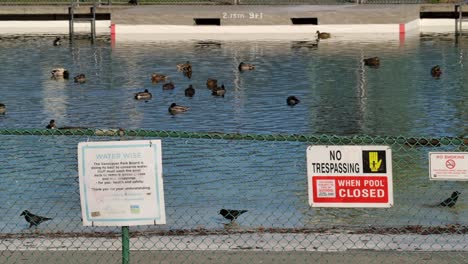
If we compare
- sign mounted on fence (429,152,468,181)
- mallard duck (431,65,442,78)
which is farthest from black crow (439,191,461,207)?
mallard duck (431,65,442,78)

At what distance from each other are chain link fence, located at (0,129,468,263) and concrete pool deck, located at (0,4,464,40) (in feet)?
80.5

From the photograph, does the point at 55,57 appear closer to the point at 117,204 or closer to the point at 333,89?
the point at 333,89

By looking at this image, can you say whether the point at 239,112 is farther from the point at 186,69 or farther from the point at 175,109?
the point at 186,69

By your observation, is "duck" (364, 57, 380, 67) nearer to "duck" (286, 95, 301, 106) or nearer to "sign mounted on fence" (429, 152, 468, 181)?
"duck" (286, 95, 301, 106)

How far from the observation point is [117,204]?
34.1ft

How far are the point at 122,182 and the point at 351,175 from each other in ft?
6.67

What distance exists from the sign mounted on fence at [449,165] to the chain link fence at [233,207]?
8.5 inches

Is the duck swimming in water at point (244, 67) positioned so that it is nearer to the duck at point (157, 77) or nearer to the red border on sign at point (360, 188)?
the duck at point (157, 77)

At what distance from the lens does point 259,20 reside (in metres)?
48.1

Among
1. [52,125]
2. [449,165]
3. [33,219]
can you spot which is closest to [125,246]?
[449,165]

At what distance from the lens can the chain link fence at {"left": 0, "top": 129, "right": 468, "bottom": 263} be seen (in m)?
12.2

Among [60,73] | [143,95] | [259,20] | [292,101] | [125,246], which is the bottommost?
[125,246]

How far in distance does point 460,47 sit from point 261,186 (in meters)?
24.9

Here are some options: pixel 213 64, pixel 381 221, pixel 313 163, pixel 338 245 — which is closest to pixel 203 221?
pixel 381 221
